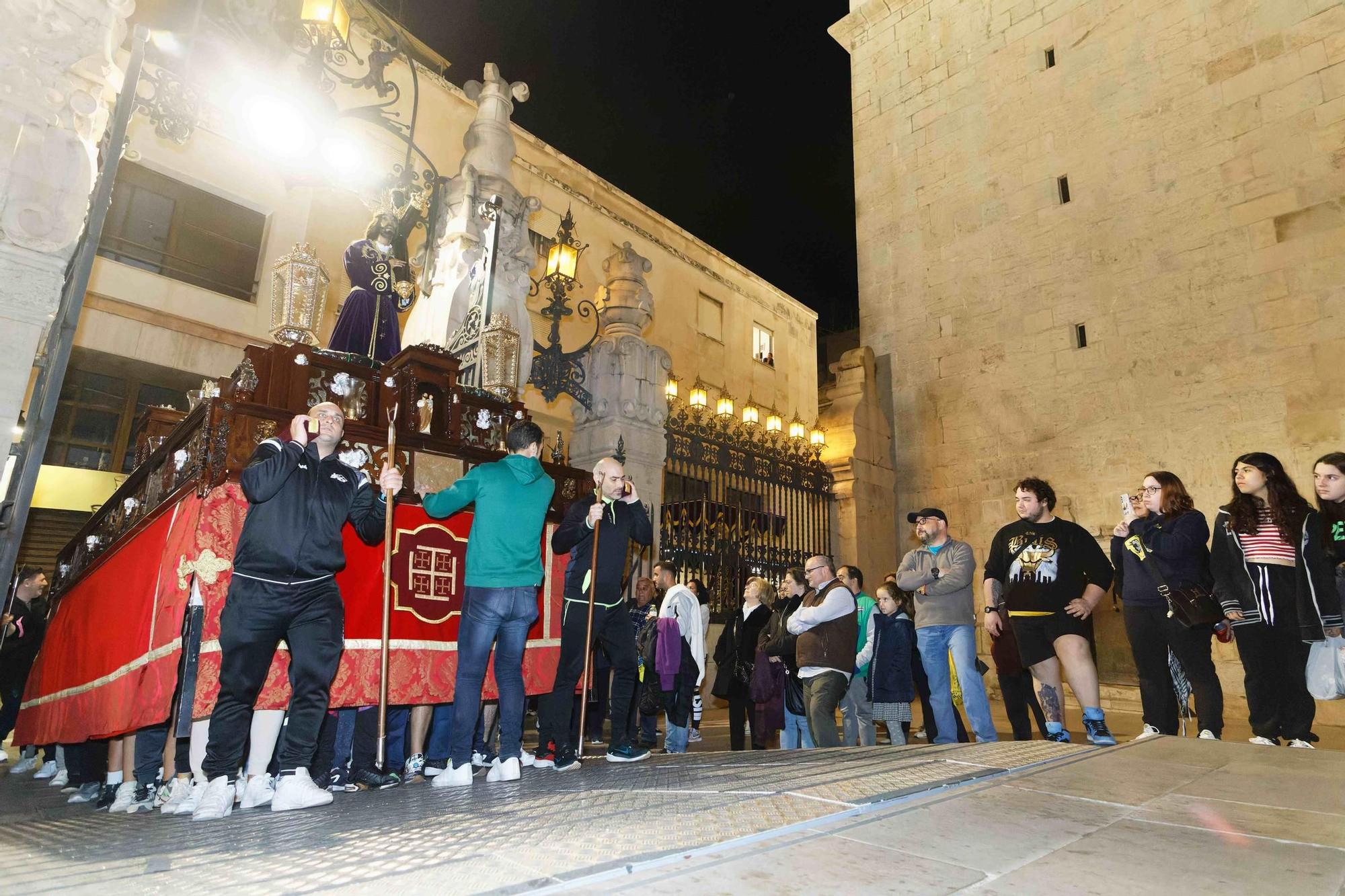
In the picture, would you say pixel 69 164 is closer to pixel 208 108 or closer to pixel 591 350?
pixel 591 350

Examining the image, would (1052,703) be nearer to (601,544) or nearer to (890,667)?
(890,667)

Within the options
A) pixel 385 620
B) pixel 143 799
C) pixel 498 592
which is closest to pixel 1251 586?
pixel 498 592

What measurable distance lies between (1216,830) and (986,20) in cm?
1463

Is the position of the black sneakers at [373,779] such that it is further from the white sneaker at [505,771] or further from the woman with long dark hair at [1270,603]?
the woman with long dark hair at [1270,603]

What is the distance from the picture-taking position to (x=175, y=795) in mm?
3426

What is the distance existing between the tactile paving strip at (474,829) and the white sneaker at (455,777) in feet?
0.26

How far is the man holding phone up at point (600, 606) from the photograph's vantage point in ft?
14.9

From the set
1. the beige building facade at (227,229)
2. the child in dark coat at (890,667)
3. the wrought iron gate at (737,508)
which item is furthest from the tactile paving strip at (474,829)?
the beige building facade at (227,229)

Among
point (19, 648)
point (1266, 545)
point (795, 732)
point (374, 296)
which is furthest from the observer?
point (19, 648)

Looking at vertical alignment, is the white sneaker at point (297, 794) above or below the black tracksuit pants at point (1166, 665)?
below

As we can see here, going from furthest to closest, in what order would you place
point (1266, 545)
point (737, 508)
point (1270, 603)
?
point (737, 508)
point (1266, 545)
point (1270, 603)

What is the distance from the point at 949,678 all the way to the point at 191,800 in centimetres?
470

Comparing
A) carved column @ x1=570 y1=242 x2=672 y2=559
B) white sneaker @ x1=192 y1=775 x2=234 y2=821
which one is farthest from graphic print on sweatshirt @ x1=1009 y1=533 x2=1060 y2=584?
white sneaker @ x1=192 y1=775 x2=234 y2=821

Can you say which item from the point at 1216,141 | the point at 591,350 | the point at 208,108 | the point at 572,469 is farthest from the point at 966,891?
the point at 208,108
